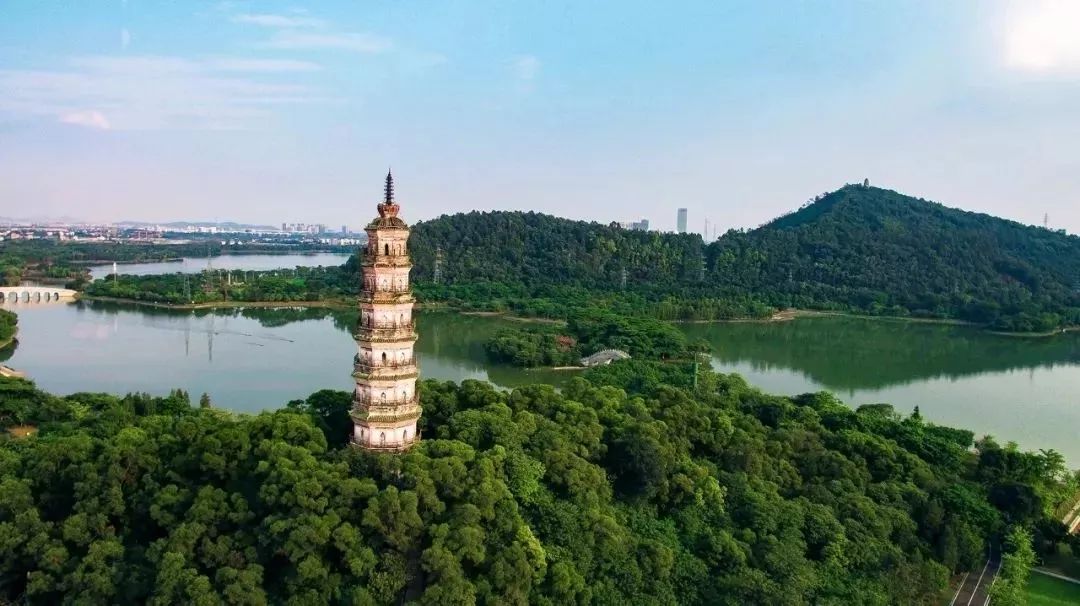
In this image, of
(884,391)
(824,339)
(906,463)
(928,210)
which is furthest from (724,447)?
(928,210)

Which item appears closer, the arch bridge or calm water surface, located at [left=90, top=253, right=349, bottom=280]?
the arch bridge

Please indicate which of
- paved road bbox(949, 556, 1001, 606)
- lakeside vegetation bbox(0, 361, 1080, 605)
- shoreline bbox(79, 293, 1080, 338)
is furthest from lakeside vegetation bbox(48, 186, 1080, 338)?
paved road bbox(949, 556, 1001, 606)

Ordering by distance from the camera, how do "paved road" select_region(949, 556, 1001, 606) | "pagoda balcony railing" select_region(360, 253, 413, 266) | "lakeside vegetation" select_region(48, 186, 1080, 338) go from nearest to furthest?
1. "pagoda balcony railing" select_region(360, 253, 413, 266)
2. "paved road" select_region(949, 556, 1001, 606)
3. "lakeside vegetation" select_region(48, 186, 1080, 338)

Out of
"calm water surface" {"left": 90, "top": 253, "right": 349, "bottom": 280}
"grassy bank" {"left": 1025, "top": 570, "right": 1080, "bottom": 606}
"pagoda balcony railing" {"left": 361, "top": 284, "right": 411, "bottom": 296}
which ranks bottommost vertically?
"grassy bank" {"left": 1025, "top": 570, "right": 1080, "bottom": 606}

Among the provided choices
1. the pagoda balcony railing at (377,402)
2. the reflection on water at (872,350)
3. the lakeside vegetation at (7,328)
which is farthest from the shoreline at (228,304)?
the pagoda balcony railing at (377,402)

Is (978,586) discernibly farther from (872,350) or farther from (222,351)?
(222,351)

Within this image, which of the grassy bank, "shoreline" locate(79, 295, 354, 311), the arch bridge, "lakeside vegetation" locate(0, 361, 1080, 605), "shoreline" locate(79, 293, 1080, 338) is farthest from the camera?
the arch bridge

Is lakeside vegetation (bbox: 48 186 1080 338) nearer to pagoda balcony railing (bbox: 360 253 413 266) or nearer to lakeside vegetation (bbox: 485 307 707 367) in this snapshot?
lakeside vegetation (bbox: 485 307 707 367)
